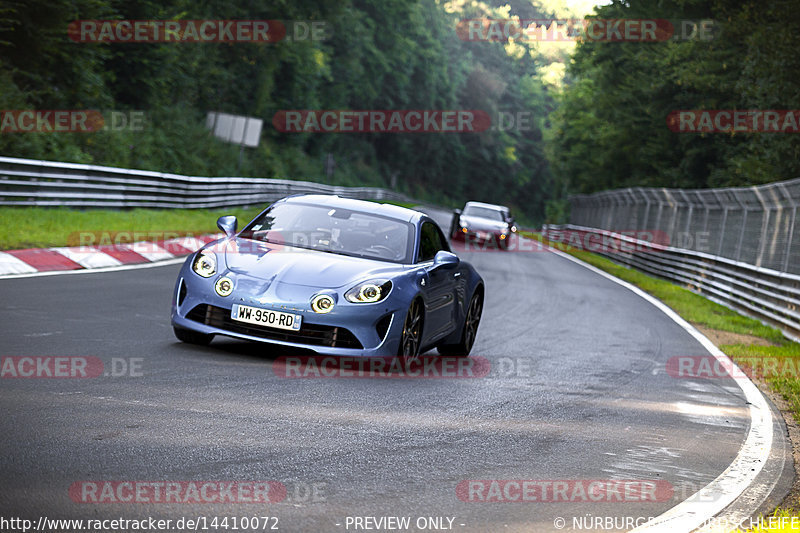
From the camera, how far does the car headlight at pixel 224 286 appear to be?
8.56m

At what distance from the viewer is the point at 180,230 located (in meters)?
22.1

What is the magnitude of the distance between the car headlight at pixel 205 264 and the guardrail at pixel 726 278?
31.2 feet

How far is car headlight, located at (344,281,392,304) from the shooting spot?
859 centimetres

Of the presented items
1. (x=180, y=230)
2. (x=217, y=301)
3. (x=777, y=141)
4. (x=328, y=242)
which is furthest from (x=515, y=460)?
(x=777, y=141)

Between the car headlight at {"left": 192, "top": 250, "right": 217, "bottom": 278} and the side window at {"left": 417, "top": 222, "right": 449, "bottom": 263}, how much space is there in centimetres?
186

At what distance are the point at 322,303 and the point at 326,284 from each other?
0.61ft

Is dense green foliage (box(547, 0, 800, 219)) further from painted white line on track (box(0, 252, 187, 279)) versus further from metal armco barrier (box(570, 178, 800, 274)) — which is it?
painted white line on track (box(0, 252, 187, 279))

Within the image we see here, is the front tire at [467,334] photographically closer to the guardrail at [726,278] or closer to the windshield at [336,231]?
the windshield at [336,231]

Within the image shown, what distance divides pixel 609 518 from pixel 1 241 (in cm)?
1141

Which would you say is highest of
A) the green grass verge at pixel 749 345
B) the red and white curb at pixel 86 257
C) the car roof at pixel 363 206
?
the car roof at pixel 363 206
